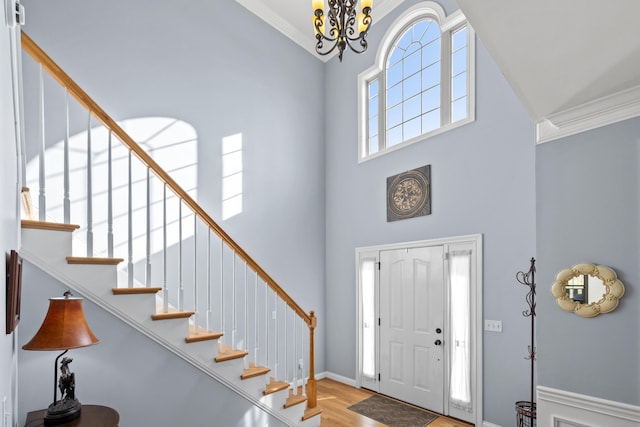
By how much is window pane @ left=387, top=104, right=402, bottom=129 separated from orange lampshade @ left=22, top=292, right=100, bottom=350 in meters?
4.23

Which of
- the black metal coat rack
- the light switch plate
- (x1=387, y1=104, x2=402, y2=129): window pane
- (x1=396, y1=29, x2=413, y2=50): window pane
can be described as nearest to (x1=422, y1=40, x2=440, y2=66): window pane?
(x1=396, y1=29, x2=413, y2=50): window pane

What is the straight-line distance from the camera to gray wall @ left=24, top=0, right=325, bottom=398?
3.98m

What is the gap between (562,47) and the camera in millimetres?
1811

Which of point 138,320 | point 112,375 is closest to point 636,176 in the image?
point 138,320

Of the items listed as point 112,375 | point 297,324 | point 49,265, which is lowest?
point 297,324

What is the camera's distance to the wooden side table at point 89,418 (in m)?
2.01

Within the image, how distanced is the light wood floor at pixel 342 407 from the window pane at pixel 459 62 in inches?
152

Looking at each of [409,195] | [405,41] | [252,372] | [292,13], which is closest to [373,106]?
[405,41]

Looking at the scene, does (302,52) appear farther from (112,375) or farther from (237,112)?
(112,375)

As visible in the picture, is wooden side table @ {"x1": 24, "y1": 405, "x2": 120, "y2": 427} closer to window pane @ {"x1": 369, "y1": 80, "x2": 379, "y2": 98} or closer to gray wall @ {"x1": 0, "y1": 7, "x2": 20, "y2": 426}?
gray wall @ {"x1": 0, "y1": 7, "x2": 20, "y2": 426}

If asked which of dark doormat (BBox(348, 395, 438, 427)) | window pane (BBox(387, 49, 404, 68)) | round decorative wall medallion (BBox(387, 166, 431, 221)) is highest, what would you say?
window pane (BBox(387, 49, 404, 68))

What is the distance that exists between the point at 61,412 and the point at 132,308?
688mm

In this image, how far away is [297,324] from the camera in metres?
5.20

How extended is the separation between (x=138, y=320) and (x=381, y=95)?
423 centimetres
